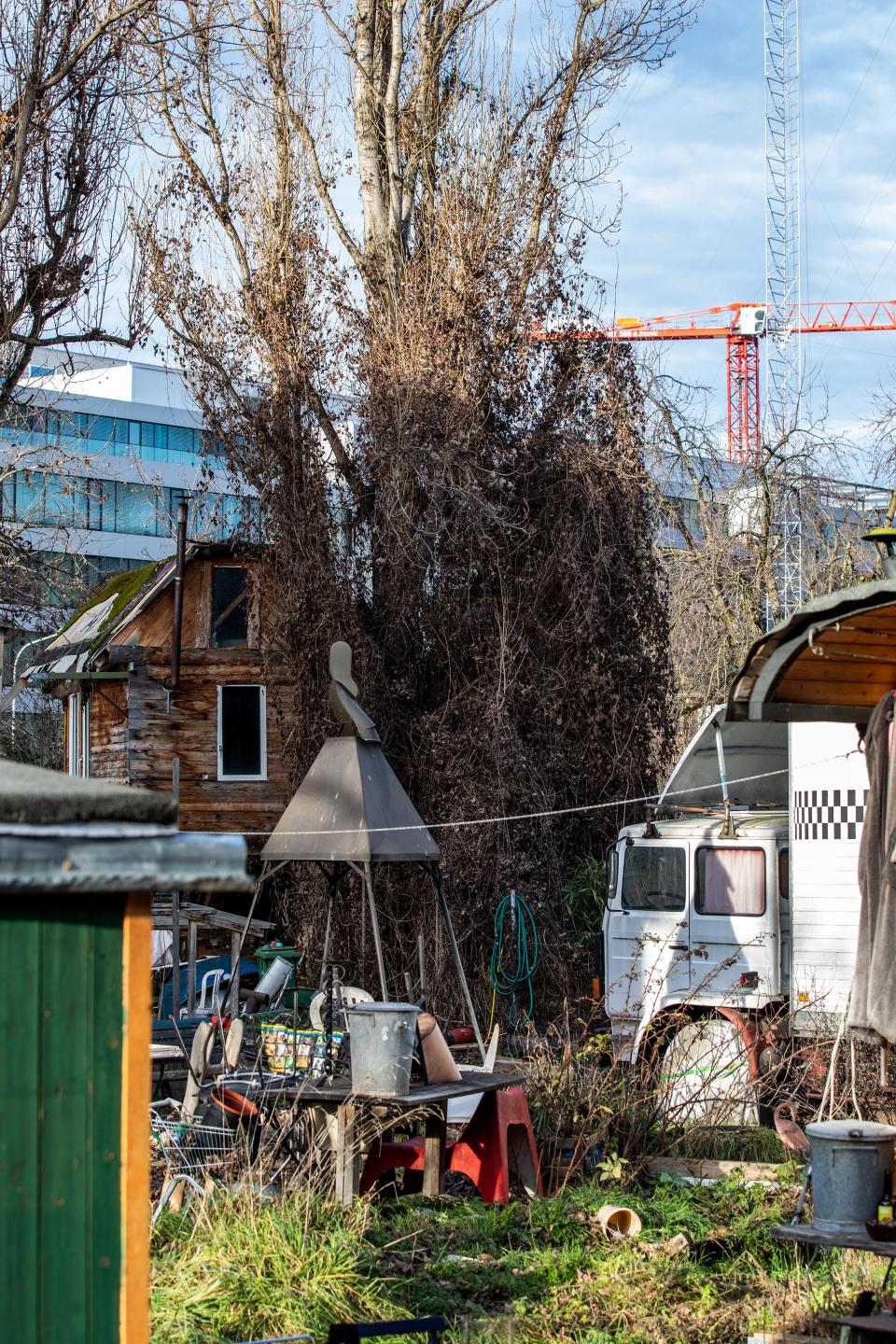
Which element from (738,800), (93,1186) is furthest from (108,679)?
(93,1186)

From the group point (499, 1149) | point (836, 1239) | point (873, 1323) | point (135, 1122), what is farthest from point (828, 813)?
point (135, 1122)

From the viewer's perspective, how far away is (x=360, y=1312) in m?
6.59

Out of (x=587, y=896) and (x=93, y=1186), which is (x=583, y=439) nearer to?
(x=587, y=896)

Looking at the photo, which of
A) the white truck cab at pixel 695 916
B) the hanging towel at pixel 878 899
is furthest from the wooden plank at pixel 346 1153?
the white truck cab at pixel 695 916

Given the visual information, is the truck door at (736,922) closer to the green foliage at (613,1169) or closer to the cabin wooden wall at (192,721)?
the green foliage at (613,1169)

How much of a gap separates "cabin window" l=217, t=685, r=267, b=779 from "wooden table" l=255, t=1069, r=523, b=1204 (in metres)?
13.0

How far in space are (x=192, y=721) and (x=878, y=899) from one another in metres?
16.1

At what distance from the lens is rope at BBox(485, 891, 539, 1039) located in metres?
15.5

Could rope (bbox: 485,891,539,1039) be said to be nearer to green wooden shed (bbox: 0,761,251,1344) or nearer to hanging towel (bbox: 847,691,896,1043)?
hanging towel (bbox: 847,691,896,1043)

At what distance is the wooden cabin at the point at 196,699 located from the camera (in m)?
21.7

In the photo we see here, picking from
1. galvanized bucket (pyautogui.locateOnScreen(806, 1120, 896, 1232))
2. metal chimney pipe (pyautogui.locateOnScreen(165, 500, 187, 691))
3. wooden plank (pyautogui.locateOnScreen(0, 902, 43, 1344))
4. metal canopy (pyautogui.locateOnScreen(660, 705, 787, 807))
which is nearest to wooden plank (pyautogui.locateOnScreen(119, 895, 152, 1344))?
wooden plank (pyautogui.locateOnScreen(0, 902, 43, 1344))

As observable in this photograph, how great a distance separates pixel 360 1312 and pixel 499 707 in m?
10.4

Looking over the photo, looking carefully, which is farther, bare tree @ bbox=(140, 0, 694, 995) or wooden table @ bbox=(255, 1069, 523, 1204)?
bare tree @ bbox=(140, 0, 694, 995)

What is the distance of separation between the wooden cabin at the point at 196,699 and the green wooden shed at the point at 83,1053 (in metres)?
18.1
